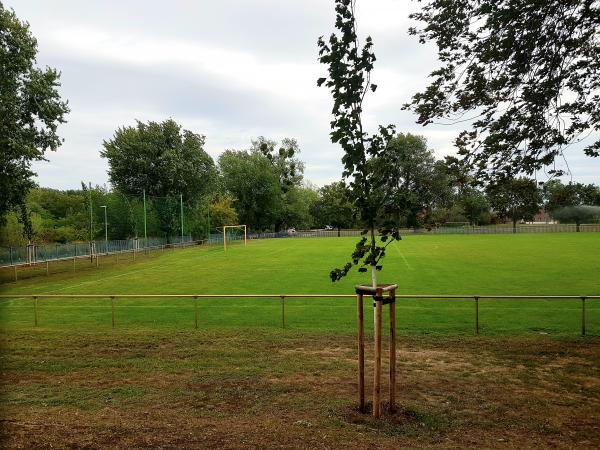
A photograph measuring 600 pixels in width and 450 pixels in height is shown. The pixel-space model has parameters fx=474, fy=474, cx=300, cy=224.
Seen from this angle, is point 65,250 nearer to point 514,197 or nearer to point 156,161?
point 156,161

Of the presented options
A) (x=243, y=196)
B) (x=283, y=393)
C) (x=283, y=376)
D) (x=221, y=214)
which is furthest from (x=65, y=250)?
(x=243, y=196)

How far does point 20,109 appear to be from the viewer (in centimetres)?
3059

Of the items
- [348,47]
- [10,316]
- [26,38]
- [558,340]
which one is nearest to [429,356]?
[558,340]

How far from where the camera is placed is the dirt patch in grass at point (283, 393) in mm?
5781

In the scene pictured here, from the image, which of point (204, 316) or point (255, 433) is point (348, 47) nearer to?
point (255, 433)

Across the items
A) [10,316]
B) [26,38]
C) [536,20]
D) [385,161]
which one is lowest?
[10,316]

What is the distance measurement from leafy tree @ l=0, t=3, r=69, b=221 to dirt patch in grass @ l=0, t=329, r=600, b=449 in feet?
67.4

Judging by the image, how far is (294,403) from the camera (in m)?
7.16

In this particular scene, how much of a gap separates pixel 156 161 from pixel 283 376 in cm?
5571

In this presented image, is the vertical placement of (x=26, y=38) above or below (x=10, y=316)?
above

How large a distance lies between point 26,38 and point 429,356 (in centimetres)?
3179

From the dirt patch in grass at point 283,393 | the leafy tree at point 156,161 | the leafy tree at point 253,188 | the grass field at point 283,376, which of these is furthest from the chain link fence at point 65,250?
the leafy tree at point 253,188

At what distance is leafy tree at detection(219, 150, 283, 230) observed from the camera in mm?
91000

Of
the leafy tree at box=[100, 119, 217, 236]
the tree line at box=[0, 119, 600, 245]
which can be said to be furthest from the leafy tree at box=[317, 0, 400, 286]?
the leafy tree at box=[100, 119, 217, 236]
